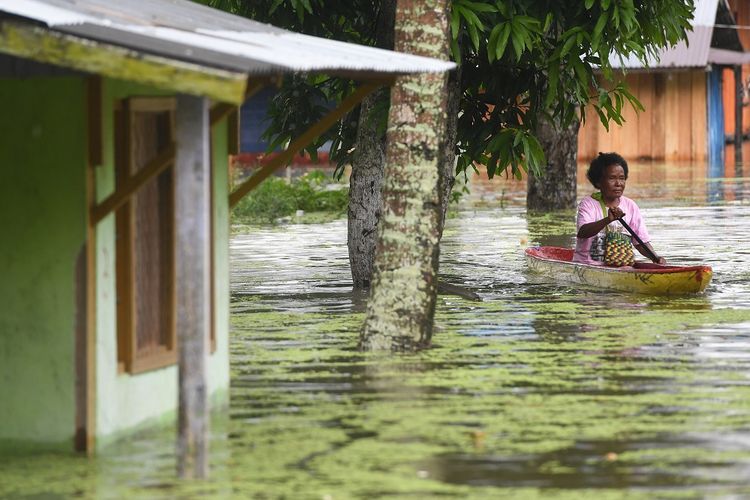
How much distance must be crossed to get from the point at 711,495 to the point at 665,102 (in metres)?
32.4

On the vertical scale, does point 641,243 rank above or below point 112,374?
above

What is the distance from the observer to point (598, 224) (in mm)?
14125

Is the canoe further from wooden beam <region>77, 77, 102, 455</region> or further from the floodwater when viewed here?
wooden beam <region>77, 77, 102, 455</region>

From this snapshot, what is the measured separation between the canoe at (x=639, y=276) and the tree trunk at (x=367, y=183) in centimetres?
181

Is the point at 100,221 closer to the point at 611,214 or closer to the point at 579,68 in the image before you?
the point at 579,68

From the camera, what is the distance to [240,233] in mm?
21047

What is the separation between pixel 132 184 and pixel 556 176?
16.9 metres

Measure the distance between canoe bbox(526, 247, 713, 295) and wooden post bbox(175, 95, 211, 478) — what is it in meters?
7.22

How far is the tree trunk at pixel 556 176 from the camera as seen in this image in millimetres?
23391

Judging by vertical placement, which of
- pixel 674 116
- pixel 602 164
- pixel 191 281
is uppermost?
pixel 674 116

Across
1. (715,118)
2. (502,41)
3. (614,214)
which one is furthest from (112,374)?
(715,118)

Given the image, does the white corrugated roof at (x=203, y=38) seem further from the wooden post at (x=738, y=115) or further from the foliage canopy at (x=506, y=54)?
the wooden post at (x=738, y=115)

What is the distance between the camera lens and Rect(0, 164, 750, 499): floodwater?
695cm

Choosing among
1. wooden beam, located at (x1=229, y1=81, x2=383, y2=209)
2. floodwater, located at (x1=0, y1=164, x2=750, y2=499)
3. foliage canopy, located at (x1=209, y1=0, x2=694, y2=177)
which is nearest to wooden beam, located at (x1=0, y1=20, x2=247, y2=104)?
floodwater, located at (x1=0, y1=164, x2=750, y2=499)
